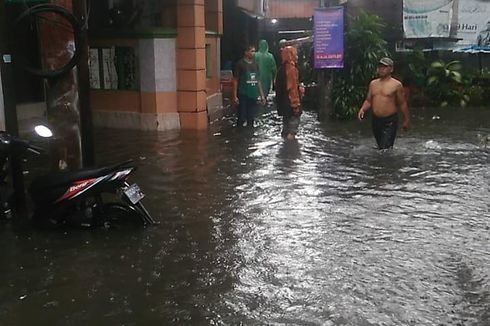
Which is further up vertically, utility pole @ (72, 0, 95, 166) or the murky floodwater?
utility pole @ (72, 0, 95, 166)

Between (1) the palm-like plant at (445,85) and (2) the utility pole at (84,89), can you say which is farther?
(1) the palm-like plant at (445,85)

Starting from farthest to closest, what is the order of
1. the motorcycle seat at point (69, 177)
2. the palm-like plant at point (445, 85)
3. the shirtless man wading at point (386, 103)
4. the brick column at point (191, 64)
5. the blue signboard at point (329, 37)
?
1. the palm-like plant at point (445, 85)
2. the blue signboard at point (329, 37)
3. the brick column at point (191, 64)
4. the shirtless man wading at point (386, 103)
5. the motorcycle seat at point (69, 177)

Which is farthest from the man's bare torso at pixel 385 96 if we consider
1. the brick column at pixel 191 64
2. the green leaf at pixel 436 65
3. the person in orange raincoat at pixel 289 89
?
the green leaf at pixel 436 65

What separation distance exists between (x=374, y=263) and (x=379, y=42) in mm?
9898

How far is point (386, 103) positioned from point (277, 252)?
199 inches

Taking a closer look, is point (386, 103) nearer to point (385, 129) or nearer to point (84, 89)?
point (385, 129)

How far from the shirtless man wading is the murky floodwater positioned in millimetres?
733

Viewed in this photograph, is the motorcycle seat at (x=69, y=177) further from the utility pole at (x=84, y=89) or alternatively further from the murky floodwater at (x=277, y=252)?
the utility pole at (x=84, y=89)

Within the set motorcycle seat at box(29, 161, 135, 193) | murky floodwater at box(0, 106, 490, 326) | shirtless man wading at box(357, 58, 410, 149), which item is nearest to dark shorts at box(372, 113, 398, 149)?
shirtless man wading at box(357, 58, 410, 149)

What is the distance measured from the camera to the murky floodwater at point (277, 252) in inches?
176

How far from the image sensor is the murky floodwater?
14.7 feet

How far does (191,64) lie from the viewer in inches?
498

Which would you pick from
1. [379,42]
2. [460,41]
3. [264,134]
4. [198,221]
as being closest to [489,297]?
[198,221]

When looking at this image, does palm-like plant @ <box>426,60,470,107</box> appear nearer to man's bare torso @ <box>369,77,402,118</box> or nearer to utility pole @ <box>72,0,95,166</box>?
man's bare torso @ <box>369,77,402,118</box>
